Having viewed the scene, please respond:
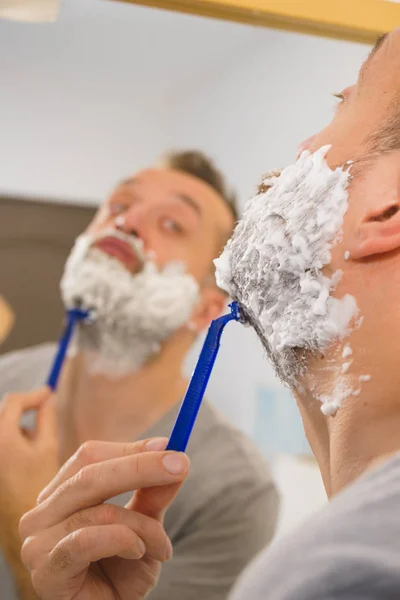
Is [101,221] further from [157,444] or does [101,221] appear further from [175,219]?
[157,444]

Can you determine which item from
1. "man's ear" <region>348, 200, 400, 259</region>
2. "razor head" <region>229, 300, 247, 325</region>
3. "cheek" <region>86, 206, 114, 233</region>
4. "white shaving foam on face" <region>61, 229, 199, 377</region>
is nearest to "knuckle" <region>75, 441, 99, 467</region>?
"razor head" <region>229, 300, 247, 325</region>

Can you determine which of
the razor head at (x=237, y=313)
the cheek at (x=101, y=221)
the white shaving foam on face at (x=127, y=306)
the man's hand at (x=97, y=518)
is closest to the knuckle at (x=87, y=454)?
the man's hand at (x=97, y=518)

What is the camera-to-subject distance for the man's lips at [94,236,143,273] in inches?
38.5

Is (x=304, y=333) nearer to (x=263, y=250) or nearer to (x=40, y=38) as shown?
(x=263, y=250)

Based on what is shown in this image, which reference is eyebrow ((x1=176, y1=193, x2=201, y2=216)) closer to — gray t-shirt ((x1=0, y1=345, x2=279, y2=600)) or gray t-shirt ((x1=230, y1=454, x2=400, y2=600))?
gray t-shirt ((x1=0, y1=345, x2=279, y2=600))

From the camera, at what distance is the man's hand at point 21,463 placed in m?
0.84

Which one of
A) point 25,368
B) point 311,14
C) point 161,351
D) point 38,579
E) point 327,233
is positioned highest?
point 311,14

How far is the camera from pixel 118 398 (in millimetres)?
994

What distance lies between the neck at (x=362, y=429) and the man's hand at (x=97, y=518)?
124 millimetres

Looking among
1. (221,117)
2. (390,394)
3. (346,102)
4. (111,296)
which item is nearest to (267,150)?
(221,117)

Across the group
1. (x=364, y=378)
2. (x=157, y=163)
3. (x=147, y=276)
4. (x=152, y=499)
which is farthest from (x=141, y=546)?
(x=157, y=163)

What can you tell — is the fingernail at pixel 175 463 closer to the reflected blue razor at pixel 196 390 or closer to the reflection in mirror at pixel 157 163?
the reflected blue razor at pixel 196 390

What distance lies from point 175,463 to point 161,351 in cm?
51

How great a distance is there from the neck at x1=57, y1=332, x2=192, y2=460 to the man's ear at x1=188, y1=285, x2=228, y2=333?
1.1 inches
